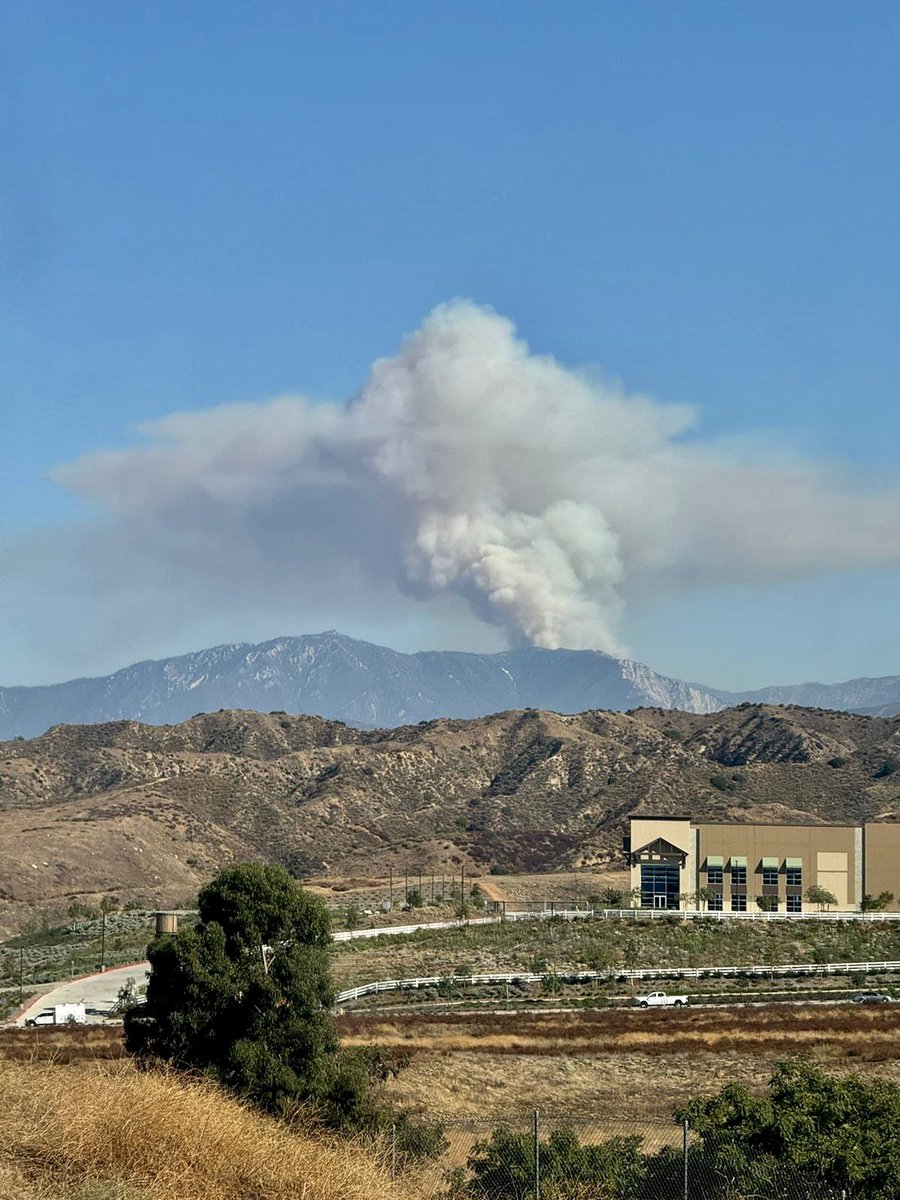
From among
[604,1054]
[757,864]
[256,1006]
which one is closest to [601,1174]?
[256,1006]

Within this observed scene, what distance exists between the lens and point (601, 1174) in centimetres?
2389

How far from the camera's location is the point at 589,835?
167 m

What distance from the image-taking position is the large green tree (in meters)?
29.2

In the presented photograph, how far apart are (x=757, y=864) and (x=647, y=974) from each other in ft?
105

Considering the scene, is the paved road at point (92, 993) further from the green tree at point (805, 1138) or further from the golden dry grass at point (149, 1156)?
the golden dry grass at point (149, 1156)

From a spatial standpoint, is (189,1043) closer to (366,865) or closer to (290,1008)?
(290,1008)

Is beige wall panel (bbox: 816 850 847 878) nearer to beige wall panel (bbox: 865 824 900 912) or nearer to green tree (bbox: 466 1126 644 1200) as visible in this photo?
beige wall panel (bbox: 865 824 900 912)

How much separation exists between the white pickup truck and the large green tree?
114ft

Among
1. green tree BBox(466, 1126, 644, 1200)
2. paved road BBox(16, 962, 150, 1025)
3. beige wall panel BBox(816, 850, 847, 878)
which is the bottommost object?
paved road BBox(16, 962, 150, 1025)

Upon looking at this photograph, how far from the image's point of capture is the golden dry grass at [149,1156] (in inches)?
576

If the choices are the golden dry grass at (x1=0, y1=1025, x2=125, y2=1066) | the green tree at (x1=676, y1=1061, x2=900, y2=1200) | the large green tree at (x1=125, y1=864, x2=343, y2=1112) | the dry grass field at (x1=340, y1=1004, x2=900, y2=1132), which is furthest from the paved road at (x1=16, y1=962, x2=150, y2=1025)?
the green tree at (x1=676, y1=1061, x2=900, y2=1200)

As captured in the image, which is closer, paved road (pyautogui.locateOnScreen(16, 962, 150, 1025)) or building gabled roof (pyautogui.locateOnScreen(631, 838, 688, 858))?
paved road (pyautogui.locateOnScreen(16, 962, 150, 1025))

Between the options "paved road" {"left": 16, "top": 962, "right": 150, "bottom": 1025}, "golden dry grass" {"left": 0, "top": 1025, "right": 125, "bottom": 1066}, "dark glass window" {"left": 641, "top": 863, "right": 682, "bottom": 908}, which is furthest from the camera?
"dark glass window" {"left": 641, "top": 863, "right": 682, "bottom": 908}

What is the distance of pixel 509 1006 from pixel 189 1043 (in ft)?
119
